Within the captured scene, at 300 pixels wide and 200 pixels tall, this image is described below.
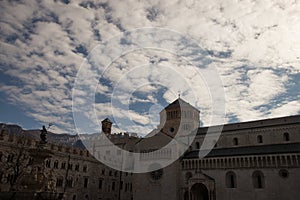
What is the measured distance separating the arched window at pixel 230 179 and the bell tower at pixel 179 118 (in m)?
16.9

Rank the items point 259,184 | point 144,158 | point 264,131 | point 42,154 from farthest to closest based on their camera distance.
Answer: point 144,158 → point 264,131 → point 259,184 → point 42,154

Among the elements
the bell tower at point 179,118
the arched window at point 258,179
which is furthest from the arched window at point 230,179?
the bell tower at point 179,118

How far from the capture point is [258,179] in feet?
119

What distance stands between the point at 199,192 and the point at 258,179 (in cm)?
963

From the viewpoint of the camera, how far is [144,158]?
46.3m

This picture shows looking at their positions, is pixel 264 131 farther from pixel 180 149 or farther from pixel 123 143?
pixel 123 143

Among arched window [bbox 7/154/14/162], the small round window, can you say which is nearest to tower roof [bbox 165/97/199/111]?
the small round window

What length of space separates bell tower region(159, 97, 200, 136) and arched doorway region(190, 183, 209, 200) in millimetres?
15317

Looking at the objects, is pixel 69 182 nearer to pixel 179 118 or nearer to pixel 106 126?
pixel 179 118

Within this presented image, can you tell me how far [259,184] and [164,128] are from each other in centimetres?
2616

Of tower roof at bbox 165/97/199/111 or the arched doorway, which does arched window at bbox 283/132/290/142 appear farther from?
tower roof at bbox 165/97/199/111

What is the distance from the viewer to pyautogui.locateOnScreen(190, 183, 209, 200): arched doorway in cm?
3967

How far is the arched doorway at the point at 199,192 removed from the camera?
39669 millimetres

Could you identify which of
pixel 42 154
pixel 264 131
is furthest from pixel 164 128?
pixel 42 154
